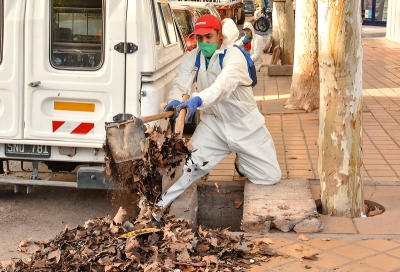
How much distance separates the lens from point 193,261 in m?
4.68

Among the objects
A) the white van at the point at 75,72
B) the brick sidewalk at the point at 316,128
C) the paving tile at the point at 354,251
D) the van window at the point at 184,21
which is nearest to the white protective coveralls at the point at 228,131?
the white van at the point at 75,72

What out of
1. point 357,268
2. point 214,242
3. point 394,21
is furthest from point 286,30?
point 357,268

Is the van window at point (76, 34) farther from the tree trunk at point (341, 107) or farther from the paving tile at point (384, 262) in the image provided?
the paving tile at point (384, 262)

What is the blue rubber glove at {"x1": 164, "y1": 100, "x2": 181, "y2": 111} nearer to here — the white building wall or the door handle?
the door handle

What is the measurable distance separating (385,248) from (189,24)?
8843 millimetres

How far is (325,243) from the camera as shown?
517 cm

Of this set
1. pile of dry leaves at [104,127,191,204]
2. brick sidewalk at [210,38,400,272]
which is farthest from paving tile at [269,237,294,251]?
pile of dry leaves at [104,127,191,204]

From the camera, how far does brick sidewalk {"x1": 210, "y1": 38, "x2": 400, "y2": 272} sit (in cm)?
484

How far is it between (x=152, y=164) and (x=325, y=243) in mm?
1389

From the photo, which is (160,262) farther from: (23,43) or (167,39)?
(167,39)

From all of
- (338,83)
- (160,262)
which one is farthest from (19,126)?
(338,83)

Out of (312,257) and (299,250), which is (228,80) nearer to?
(299,250)

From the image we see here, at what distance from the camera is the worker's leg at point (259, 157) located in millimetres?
6363

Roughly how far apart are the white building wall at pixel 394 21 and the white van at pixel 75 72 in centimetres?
1733
